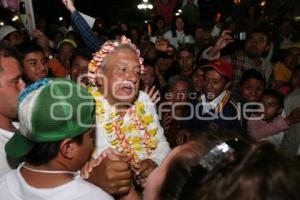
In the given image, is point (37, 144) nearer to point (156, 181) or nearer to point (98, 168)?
point (98, 168)

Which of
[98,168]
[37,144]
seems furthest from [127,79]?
[37,144]

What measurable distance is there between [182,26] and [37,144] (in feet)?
24.4

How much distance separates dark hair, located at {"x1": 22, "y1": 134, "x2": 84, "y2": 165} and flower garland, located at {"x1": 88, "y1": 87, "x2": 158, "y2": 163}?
1.12m

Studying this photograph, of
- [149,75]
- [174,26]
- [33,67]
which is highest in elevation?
[174,26]

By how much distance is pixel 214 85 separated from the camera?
444 centimetres

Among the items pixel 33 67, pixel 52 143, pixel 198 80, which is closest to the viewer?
pixel 52 143

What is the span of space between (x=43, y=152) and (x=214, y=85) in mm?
2912

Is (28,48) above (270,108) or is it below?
above

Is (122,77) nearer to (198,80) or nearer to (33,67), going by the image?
(33,67)

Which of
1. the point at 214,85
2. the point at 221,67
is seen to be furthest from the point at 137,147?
the point at 221,67

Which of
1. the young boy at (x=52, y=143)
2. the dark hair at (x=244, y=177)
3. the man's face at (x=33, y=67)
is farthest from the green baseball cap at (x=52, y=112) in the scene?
the man's face at (x=33, y=67)

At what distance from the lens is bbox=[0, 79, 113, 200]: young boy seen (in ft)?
5.72

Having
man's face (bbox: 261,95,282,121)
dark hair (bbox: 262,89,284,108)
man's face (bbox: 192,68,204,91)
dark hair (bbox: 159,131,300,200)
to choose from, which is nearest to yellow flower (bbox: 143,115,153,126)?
dark hair (bbox: 159,131,300,200)

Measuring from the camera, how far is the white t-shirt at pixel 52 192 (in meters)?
1.71
